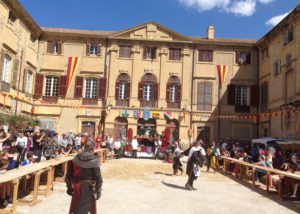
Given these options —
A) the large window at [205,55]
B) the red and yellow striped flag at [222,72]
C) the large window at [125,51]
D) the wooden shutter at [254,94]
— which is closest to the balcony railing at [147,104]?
the large window at [125,51]

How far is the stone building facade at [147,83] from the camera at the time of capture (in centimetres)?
2592

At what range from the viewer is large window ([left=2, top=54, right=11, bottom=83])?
20250mm

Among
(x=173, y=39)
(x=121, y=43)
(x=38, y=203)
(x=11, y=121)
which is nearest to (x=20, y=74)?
(x=11, y=121)

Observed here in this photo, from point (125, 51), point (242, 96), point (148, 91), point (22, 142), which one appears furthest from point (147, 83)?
point (22, 142)

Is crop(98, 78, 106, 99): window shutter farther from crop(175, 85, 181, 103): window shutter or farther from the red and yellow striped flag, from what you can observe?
the red and yellow striped flag

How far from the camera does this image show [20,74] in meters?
22.6

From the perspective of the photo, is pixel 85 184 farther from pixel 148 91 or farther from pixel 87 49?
pixel 87 49

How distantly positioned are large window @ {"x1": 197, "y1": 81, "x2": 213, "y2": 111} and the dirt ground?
13752 millimetres

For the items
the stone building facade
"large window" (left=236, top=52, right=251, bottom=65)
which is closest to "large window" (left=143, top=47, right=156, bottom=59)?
the stone building facade

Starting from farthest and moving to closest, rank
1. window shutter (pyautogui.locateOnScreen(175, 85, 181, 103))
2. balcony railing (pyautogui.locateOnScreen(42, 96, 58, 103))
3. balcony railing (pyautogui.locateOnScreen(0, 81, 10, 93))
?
window shutter (pyautogui.locateOnScreen(175, 85, 181, 103)), balcony railing (pyautogui.locateOnScreen(42, 96, 58, 103)), balcony railing (pyautogui.locateOnScreen(0, 81, 10, 93))

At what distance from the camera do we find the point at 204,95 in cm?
2675

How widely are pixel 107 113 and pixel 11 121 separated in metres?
8.65

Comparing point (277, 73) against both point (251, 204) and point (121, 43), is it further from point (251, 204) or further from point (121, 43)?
point (251, 204)

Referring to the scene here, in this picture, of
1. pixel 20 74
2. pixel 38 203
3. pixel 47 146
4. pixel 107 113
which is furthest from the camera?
pixel 107 113
